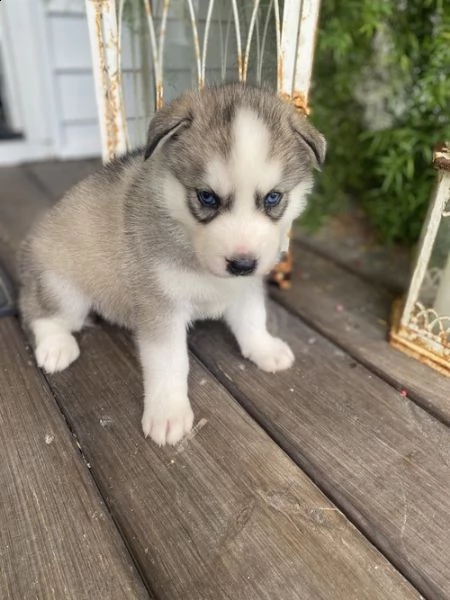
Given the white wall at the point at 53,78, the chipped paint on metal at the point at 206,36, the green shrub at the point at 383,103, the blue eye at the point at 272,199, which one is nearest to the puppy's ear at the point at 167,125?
the blue eye at the point at 272,199

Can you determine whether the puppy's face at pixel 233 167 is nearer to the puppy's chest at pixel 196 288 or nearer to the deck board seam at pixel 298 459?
the puppy's chest at pixel 196 288

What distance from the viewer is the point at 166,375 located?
1.39 metres

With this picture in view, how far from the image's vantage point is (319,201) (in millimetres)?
2762

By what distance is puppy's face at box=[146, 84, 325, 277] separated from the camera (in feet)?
3.55

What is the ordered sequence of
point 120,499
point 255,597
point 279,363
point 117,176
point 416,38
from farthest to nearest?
point 416,38
point 279,363
point 117,176
point 120,499
point 255,597

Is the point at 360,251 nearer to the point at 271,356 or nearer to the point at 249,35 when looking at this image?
the point at 271,356

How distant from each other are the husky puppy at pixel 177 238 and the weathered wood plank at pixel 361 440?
0.11 metres

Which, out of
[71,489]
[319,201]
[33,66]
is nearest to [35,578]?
[71,489]

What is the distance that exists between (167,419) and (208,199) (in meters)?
0.61

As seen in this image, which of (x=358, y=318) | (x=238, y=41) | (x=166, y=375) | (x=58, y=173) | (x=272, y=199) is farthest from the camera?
(x=58, y=173)

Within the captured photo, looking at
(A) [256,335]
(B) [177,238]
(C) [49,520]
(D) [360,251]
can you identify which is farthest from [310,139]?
(D) [360,251]

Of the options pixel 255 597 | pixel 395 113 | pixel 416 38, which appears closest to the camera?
pixel 255 597

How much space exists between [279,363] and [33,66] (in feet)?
9.72

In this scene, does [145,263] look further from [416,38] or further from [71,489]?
[416,38]
